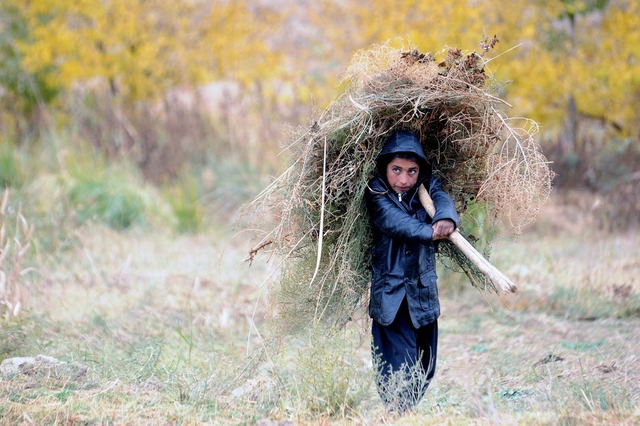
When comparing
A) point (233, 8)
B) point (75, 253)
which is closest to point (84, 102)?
point (233, 8)

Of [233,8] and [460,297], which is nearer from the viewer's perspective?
[460,297]

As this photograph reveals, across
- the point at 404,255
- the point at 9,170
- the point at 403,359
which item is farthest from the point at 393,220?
the point at 9,170

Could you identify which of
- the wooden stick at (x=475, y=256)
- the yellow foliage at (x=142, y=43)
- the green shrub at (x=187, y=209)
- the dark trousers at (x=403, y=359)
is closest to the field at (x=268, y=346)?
the dark trousers at (x=403, y=359)

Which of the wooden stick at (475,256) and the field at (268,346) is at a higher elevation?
the wooden stick at (475,256)

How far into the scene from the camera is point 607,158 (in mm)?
12648

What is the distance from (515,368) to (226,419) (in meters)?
2.24

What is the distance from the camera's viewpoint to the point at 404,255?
4.38 meters

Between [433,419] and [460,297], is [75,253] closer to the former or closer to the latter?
[460,297]

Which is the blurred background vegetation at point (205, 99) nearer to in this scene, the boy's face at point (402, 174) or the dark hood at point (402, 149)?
the dark hood at point (402, 149)

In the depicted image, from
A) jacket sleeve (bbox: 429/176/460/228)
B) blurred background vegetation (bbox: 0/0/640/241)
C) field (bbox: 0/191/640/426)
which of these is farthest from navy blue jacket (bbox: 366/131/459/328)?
blurred background vegetation (bbox: 0/0/640/241)

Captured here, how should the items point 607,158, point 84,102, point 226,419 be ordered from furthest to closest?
point 84,102 < point 607,158 < point 226,419

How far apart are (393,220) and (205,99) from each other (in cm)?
1186

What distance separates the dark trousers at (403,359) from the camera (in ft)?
13.7

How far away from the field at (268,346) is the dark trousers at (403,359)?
10 cm
